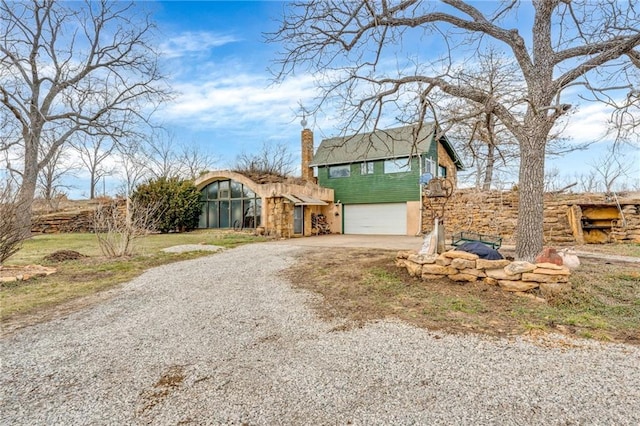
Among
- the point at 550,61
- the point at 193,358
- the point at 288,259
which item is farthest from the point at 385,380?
the point at 550,61

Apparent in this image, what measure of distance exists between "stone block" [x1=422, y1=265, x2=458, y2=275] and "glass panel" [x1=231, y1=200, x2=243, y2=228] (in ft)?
44.3

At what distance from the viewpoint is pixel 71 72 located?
1581 centimetres

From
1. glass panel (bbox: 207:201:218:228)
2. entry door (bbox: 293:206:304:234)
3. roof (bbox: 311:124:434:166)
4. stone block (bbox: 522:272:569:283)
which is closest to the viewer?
stone block (bbox: 522:272:569:283)

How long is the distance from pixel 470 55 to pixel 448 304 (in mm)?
6001

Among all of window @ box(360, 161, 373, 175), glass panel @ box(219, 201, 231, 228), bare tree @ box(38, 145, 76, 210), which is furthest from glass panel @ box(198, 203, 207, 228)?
bare tree @ box(38, 145, 76, 210)

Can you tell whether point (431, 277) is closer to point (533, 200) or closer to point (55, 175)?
point (533, 200)

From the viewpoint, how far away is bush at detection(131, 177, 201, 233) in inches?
693

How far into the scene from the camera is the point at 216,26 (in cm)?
970

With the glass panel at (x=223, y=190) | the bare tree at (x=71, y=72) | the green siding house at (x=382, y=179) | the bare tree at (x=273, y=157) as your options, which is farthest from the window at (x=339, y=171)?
the bare tree at (x=71, y=72)

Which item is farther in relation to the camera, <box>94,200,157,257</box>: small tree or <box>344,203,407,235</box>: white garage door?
<box>344,203,407,235</box>: white garage door

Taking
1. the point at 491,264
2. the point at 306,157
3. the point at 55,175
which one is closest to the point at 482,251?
the point at 491,264

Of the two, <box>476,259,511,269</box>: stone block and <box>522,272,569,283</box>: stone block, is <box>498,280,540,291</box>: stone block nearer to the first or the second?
<box>522,272,569,283</box>: stone block

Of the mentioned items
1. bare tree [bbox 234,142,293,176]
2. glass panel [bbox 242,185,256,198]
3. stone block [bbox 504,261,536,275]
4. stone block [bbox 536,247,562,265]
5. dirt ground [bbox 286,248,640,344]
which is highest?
bare tree [bbox 234,142,293,176]

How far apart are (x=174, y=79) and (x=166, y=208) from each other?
22.6 feet
